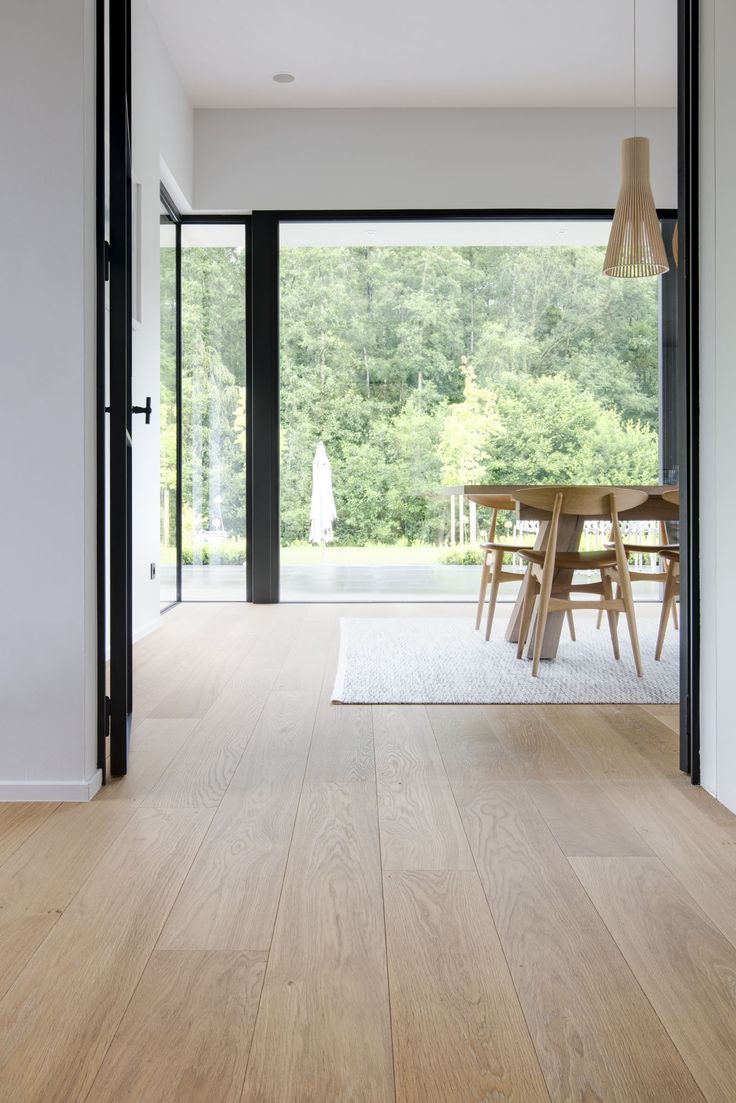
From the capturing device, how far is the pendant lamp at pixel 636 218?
390 cm

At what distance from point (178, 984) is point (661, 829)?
3.56 ft

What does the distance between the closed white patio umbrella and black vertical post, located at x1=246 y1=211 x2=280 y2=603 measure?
0.25 m

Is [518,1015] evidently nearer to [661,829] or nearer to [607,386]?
[661,829]

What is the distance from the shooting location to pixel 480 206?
5.61m

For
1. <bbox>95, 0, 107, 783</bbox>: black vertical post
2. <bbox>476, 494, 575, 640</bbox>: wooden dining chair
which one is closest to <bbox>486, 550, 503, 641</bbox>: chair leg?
<bbox>476, 494, 575, 640</bbox>: wooden dining chair

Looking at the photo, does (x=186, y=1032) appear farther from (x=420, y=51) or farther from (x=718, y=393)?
(x=420, y=51)

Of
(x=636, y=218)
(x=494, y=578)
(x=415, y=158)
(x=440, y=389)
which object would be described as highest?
(x=415, y=158)

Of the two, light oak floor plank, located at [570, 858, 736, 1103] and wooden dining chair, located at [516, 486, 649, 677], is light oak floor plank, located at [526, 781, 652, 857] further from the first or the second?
wooden dining chair, located at [516, 486, 649, 677]

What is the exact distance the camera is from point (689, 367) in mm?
2203

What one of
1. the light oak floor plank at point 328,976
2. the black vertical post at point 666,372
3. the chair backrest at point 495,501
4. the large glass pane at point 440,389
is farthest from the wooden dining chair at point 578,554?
the black vertical post at point 666,372

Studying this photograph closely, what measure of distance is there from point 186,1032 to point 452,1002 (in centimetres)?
36

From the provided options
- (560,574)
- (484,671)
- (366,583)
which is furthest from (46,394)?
(366,583)

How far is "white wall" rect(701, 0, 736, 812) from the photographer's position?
2021mm

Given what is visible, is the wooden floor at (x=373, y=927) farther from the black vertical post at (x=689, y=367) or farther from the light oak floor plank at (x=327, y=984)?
the black vertical post at (x=689, y=367)
